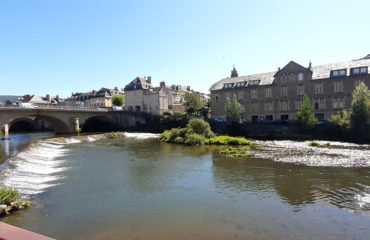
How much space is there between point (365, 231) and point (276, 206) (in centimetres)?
371

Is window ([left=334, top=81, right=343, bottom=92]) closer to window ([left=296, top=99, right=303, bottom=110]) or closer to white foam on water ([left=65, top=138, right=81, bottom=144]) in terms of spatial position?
window ([left=296, top=99, right=303, bottom=110])

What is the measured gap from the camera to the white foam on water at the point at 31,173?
15.5 meters

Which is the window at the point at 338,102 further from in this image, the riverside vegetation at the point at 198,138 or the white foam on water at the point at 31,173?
the white foam on water at the point at 31,173

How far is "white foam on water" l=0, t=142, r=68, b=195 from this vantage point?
15500mm

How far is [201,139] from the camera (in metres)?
38.1

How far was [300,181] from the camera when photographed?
1705 centimetres

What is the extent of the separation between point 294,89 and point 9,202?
52.2 meters

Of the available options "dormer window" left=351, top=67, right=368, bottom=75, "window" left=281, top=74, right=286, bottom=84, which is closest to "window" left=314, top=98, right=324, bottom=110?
"dormer window" left=351, top=67, right=368, bottom=75

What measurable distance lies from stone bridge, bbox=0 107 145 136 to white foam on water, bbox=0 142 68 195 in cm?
2408

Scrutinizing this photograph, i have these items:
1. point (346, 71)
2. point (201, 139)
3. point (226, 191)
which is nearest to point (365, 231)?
point (226, 191)

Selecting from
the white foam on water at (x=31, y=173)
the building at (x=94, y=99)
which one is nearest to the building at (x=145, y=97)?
the building at (x=94, y=99)

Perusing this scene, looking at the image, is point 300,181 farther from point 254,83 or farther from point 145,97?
point 145,97

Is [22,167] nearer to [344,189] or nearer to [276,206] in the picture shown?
[276,206]

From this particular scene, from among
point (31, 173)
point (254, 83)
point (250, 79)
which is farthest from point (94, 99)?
point (31, 173)
